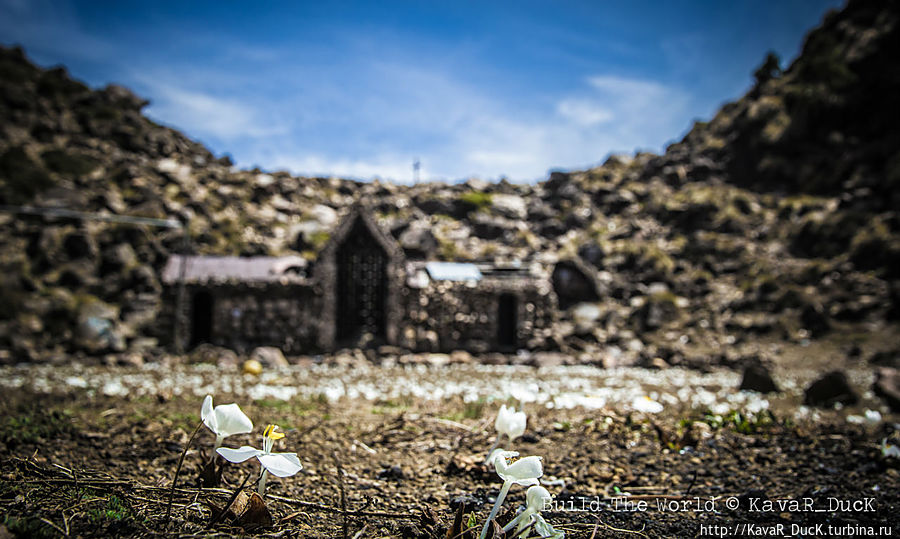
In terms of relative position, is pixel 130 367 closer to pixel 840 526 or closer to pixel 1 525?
pixel 1 525

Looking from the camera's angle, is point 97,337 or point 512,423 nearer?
point 512,423

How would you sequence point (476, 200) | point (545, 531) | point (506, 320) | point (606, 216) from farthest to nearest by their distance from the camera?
point (476, 200) → point (606, 216) → point (506, 320) → point (545, 531)

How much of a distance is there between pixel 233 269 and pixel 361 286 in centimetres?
499

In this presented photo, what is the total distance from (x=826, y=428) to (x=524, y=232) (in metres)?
37.9

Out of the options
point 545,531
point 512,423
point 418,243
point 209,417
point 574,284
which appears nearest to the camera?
point 545,531

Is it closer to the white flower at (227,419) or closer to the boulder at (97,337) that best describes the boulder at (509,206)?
the boulder at (97,337)

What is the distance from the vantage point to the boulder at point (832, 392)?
31.1 ft

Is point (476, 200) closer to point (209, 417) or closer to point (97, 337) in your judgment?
point (97, 337)

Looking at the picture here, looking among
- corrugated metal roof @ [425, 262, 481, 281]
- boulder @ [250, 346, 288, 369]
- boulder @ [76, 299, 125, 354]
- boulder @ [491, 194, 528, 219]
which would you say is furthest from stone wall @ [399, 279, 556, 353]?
boulder @ [491, 194, 528, 219]

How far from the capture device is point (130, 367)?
50.6 feet

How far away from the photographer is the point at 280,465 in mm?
2141

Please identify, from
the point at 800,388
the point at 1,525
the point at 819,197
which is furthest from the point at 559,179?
the point at 1,525

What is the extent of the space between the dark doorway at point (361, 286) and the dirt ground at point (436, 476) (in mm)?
13815

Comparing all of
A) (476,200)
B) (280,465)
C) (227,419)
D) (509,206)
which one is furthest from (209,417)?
(509,206)
